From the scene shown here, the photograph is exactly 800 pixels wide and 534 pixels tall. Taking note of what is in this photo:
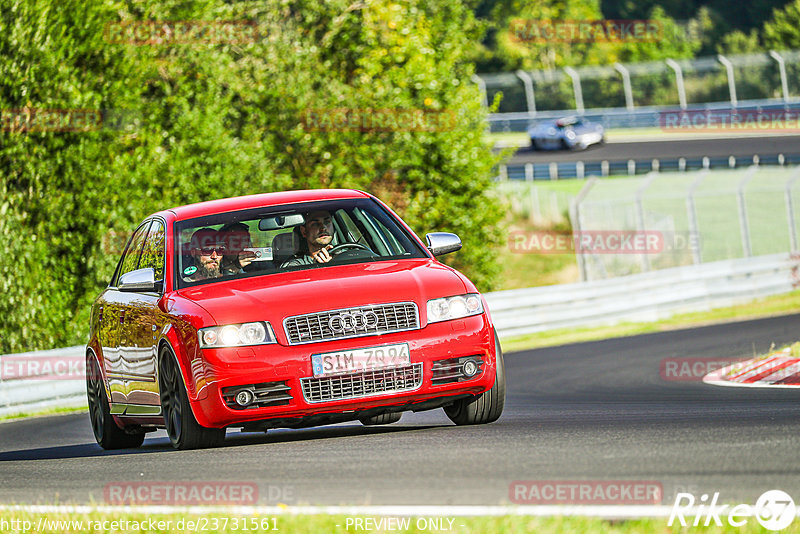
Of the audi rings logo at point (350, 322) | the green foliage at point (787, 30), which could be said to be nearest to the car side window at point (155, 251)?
the audi rings logo at point (350, 322)

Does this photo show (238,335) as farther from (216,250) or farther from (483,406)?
(483,406)

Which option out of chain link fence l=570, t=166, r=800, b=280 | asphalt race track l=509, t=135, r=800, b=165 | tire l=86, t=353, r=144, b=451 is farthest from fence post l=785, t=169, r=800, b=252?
asphalt race track l=509, t=135, r=800, b=165

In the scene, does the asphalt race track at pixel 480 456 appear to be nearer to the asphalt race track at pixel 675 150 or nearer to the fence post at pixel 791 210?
the fence post at pixel 791 210

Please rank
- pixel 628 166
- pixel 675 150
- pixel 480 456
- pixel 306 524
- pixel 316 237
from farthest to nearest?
1. pixel 675 150
2. pixel 628 166
3. pixel 316 237
4. pixel 480 456
5. pixel 306 524

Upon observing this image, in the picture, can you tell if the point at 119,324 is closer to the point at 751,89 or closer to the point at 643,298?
the point at 643,298

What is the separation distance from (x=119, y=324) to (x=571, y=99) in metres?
52.3

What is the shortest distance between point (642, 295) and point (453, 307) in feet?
51.2

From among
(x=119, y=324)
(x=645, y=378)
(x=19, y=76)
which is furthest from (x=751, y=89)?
(x=119, y=324)

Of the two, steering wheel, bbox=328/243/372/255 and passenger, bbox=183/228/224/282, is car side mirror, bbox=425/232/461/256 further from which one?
passenger, bbox=183/228/224/282

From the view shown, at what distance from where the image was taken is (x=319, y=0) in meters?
31.6

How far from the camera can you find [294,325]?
7691 millimetres

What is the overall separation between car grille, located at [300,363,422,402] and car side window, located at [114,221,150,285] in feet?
8.29

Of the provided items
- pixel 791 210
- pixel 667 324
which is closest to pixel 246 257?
pixel 667 324

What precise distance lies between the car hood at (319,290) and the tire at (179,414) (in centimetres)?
45
